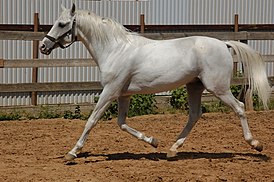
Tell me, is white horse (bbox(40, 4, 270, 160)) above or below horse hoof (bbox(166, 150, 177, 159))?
above

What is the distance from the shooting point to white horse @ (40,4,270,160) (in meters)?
7.45

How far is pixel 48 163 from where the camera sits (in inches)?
290

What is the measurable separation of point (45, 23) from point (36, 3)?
44 cm

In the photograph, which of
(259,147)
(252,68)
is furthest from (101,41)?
(259,147)

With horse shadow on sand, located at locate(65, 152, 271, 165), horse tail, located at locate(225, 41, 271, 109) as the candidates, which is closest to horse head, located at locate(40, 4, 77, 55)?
horse shadow on sand, located at locate(65, 152, 271, 165)

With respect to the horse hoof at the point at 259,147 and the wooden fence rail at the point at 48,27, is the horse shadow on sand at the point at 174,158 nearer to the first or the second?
the horse hoof at the point at 259,147

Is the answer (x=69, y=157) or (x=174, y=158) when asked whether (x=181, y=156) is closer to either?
(x=174, y=158)

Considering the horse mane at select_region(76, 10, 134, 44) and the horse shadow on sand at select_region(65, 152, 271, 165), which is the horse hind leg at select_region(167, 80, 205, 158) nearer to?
the horse shadow on sand at select_region(65, 152, 271, 165)

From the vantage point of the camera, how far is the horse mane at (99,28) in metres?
7.61

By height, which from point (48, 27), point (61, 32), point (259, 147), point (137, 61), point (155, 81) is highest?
point (61, 32)

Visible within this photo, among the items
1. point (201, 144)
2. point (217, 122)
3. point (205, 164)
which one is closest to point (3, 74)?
point (217, 122)

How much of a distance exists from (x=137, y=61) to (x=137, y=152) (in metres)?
1.28

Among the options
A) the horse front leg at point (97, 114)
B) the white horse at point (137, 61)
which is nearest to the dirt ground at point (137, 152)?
the horse front leg at point (97, 114)

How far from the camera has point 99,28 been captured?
761 centimetres
